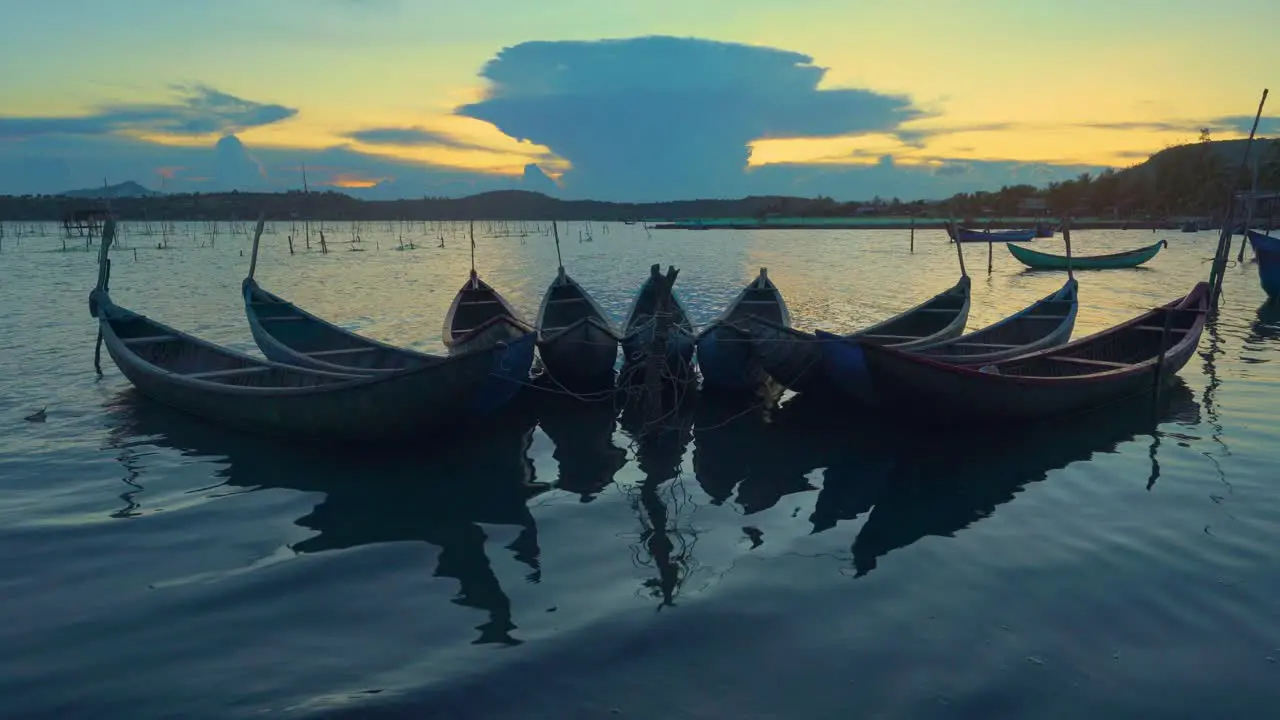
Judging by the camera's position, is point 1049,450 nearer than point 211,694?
No

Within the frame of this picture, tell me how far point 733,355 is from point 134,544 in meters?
7.94

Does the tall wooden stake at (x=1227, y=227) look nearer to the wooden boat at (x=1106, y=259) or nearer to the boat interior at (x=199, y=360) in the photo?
the boat interior at (x=199, y=360)

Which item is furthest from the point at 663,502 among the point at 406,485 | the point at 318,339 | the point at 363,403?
the point at 318,339

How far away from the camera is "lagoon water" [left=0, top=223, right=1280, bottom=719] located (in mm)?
4758

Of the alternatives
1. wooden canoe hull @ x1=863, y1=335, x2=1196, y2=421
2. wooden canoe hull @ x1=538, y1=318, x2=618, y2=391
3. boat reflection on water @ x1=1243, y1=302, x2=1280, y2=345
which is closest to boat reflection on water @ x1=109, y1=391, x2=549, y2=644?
wooden canoe hull @ x1=538, y1=318, x2=618, y2=391

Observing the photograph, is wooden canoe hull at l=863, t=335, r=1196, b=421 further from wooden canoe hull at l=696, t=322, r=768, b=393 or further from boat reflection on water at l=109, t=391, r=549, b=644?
boat reflection on water at l=109, t=391, r=549, b=644

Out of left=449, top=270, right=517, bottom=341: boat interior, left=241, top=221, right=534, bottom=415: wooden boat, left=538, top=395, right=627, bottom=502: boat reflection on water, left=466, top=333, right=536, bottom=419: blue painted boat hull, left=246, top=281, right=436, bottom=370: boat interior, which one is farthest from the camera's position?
left=449, top=270, right=517, bottom=341: boat interior

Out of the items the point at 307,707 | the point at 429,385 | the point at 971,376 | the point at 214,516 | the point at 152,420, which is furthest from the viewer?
the point at 152,420

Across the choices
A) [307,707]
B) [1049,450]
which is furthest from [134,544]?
[1049,450]

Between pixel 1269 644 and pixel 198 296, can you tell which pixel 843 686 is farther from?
pixel 198 296

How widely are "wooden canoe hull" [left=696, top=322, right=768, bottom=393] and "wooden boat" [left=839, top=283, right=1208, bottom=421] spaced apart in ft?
7.65

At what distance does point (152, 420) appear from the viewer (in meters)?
11.0

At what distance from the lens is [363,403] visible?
27.8ft

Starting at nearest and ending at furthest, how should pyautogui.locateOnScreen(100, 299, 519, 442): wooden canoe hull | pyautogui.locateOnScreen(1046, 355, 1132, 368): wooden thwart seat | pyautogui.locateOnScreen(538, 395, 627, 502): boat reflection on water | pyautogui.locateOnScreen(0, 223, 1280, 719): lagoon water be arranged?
pyautogui.locateOnScreen(0, 223, 1280, 719): lagoon water → pyautogui.locateOnScreen(100, 299, 519, 442): wooden canoe hull → pyautogui.locateOnScreen(538, 395, 627, 502): boat reflection on water → pyautogui.locateOnScreen(1046, 355, 1132, 368): wooden thwart seat
